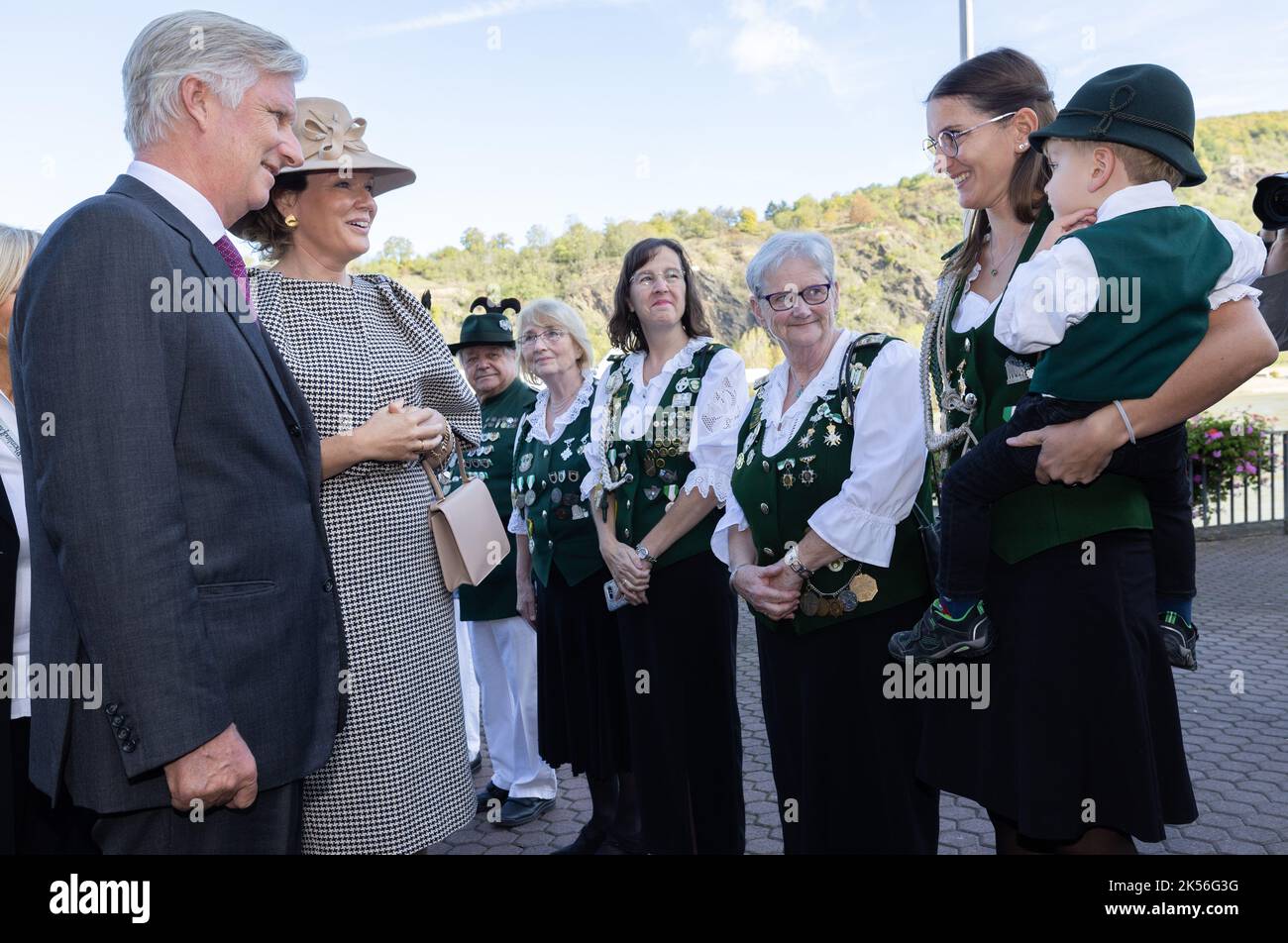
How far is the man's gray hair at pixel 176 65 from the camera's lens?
6.05 feet

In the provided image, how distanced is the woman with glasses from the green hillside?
49116 mm

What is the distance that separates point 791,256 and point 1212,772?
385 cm

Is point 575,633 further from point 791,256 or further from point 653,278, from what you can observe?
point 791,256

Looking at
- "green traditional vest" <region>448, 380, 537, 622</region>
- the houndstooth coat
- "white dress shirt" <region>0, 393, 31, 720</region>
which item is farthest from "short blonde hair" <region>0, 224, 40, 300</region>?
"green traditional vest" <region>448, 380, 537, 622</region>

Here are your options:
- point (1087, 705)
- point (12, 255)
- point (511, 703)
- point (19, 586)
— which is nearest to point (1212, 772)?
point (511, 703)

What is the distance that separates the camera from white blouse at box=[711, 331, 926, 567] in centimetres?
276

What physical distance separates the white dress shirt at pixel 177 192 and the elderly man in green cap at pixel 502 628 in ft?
9.27

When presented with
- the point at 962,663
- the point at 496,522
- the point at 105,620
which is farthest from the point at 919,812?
the point at 105,620

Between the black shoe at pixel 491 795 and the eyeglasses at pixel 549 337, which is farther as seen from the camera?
the black shoe at pixel 491 795

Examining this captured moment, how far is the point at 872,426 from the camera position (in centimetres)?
280

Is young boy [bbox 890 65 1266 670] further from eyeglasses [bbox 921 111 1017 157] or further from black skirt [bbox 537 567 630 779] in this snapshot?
black skirt [bbox 537 567 630 779]

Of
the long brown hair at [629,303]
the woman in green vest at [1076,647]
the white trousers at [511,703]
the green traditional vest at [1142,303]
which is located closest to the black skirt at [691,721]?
the long brown hair at [629,303]

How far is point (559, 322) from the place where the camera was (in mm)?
4637

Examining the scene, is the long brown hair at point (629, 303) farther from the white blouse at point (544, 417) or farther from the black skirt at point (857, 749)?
the black skirt at point (857, 749)
